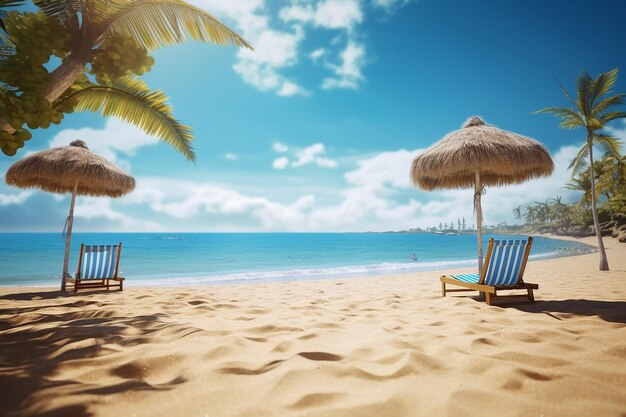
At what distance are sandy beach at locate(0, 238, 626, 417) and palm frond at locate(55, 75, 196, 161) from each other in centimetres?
273

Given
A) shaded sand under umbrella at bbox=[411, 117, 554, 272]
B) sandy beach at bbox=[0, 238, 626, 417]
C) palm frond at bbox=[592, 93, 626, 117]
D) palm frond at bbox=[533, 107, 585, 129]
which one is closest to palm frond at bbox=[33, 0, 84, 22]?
sandy beach at bbox=[0, 238, 626, 417]

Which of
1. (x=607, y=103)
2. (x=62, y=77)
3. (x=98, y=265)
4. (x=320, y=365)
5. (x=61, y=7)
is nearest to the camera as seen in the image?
(x=320, y=365)

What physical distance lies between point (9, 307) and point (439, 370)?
232 inches

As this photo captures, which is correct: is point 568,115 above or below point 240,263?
above

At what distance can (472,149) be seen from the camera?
5043mm

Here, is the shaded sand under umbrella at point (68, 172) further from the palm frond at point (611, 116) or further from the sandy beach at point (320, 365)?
the palm frond at point (611, 116)

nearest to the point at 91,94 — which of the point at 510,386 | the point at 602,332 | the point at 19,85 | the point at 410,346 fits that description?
the point at 19,85

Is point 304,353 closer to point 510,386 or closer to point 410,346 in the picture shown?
point 410,346

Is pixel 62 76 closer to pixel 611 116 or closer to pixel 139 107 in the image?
pixel 139 107

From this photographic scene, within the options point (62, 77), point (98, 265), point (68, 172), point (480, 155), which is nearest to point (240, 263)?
point (98, 265)

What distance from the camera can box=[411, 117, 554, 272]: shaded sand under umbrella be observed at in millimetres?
5031

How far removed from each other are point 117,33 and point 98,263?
5293 millimetres

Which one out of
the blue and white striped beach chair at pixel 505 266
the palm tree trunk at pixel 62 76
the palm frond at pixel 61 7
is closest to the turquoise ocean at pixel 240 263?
the blue and white striped beach chair at pixel 505 266

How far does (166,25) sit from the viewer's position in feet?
10.9
